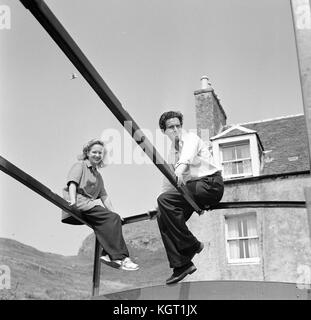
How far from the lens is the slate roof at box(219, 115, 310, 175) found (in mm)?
9375

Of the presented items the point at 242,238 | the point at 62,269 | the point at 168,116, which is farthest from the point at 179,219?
the point at 62,269

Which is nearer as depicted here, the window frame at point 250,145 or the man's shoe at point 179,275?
the man's shoe at point 179,275

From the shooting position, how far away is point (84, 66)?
1792 mm

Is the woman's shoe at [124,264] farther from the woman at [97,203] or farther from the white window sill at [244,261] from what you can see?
the white window sill at [244,261]

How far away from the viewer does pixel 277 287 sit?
274cm

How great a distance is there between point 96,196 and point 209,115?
26.0 feet

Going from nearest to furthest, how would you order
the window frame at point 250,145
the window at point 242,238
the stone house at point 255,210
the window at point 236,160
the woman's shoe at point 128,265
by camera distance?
1. the woman's shoe at point 128,265
2. the stone house at point 255,210
3. the window at point 242,238
4. the window frame at point 250,145
5. the window at point 236,160

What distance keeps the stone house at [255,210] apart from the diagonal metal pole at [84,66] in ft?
20.9

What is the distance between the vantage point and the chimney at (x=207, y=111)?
1064 centimetres

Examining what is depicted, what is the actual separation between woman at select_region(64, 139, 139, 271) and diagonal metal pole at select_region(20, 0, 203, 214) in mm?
661

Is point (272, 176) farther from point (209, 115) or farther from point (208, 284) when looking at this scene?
point (208, 284)

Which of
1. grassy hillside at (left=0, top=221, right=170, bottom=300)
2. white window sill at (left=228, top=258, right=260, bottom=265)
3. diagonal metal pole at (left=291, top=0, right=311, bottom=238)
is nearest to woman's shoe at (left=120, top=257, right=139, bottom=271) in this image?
diagonal metal pole at (left=291, top=0, right=311, bottom=238)
